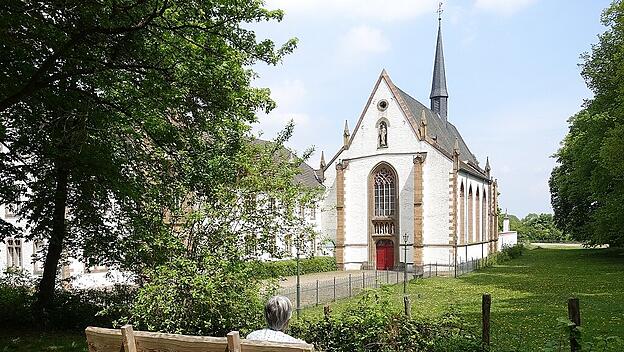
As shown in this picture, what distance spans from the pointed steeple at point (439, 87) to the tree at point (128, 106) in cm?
4584

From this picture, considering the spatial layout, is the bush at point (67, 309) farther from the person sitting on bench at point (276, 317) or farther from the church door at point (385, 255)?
the church door at point (385, 255)

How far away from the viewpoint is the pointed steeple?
2197 inches

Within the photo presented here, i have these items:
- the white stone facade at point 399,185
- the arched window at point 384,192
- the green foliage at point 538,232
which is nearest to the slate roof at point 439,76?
the white stone facade at point 399,185

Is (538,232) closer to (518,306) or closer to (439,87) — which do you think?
(439,87)

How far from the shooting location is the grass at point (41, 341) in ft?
34.1

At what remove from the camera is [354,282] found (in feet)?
96.4

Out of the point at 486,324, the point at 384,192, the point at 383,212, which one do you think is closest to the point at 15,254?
the point at 486,324

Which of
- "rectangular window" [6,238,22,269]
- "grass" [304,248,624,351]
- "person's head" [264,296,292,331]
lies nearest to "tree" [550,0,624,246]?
"grass" [304,248,624,351]

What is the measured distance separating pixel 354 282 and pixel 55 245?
18.9m

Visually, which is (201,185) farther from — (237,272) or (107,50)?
(107,50)

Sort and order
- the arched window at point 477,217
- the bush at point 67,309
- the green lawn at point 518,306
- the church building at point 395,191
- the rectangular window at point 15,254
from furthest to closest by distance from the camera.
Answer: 1. the arched window at point 477,217
2. the church building at point 395,191
3. the rectangular window at point 15,254
4. the bush at point 67,309
5. the green lawn at point 518,306

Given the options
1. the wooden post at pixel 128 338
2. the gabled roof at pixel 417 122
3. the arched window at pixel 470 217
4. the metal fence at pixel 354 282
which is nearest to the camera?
the wooden post at pixel 128 338

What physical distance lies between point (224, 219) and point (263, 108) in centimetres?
503

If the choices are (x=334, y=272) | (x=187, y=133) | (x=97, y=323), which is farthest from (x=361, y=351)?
(x=334, y=272)
